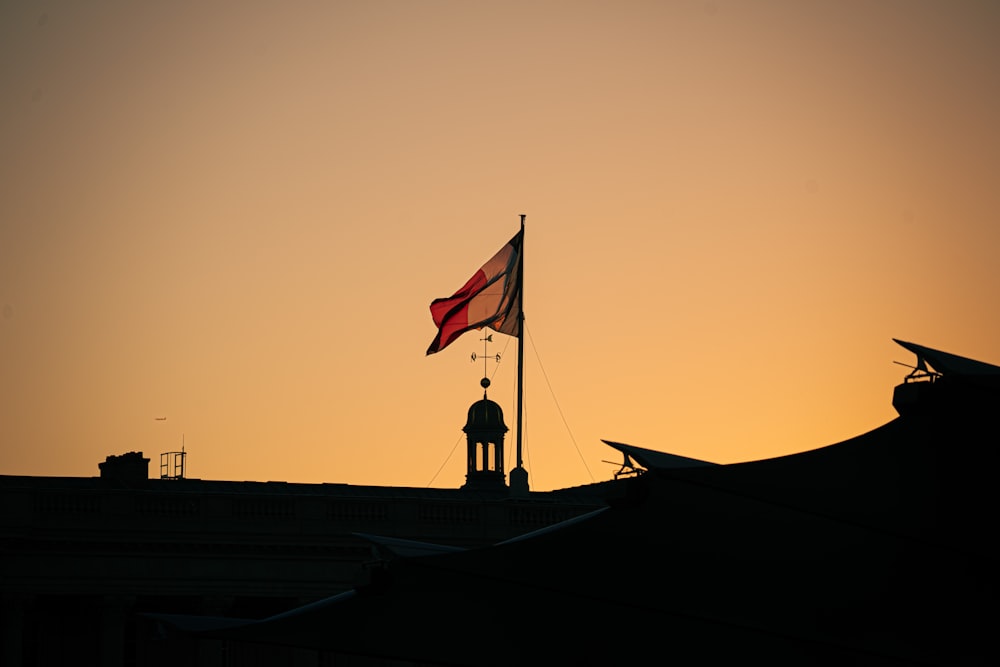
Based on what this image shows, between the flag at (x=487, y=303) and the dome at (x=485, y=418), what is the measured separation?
88.1ft

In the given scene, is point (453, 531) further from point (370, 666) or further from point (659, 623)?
point (659, 623)

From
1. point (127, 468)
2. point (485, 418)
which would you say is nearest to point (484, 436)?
Result: point (485, 418)

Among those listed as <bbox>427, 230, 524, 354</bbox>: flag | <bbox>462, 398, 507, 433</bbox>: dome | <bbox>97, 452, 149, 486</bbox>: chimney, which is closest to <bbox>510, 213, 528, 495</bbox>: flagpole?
<bbox>427, 230, 524, 354</bbox>: flag

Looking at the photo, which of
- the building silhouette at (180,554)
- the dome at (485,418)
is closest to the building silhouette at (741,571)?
the building silhouette at (180,554)

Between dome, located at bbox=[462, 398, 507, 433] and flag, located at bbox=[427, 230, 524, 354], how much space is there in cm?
2685

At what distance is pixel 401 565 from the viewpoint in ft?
129

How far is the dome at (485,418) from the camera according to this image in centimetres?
8825

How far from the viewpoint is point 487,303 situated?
61.1m

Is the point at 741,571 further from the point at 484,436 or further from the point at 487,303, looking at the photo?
the point at 484,436

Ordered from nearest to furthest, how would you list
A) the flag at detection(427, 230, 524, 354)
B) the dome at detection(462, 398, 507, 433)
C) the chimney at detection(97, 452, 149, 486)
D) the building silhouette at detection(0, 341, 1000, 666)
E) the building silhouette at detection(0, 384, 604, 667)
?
the building silhouette at detection(0, 341, 1000, 666) < the building silhouette at detection(0, 384, 604, 667) < the flag at detection(427, 230, 524, 354) < the chimney at detection(97, 452, 149, 486) < the dome at detection(462, 398, 507, 433)

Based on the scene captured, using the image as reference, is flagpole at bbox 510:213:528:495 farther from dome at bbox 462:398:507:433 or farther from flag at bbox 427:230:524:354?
dome at bbox 462:398:507:433

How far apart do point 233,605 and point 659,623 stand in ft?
72.2

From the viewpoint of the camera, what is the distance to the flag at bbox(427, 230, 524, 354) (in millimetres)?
60531

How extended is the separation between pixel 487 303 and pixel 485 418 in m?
27.6
